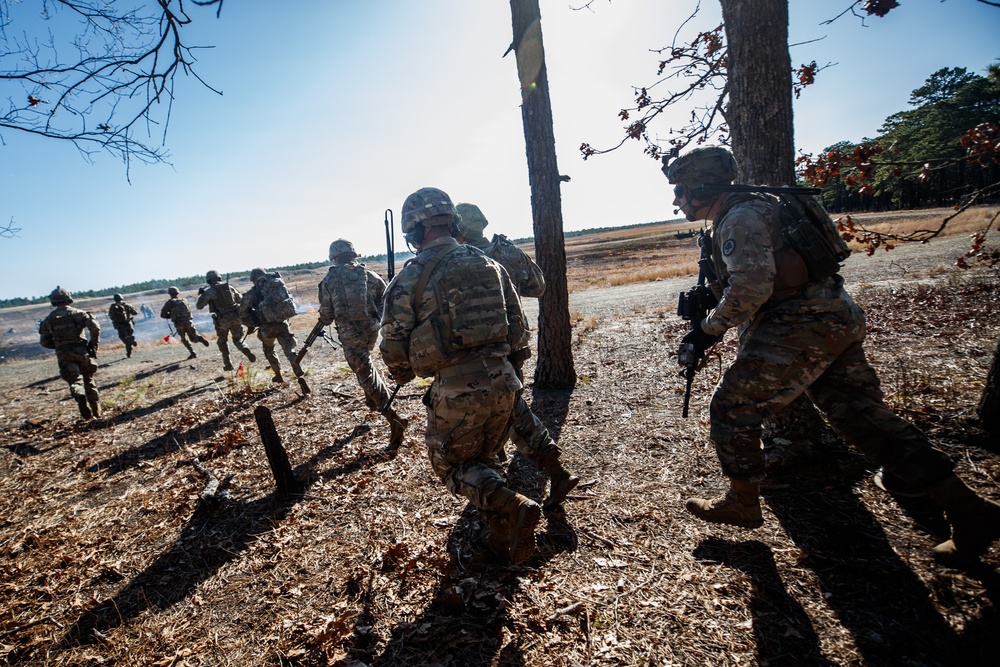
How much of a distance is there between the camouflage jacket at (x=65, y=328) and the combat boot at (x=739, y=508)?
33.2ft

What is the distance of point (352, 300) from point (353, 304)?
6 cm

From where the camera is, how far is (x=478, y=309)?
2744 mm

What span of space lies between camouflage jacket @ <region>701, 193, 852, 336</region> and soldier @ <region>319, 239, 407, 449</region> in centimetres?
466

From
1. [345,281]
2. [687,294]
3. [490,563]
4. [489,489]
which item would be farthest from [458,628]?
[345,281]

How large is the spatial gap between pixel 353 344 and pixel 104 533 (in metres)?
3.18

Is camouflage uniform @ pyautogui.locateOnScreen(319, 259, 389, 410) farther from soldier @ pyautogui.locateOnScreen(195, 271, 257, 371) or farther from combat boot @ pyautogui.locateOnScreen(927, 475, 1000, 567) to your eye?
soldier @ pyautogui.locateOnScreen(195, 271, 257, 371)

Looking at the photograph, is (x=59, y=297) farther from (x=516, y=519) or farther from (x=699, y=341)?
(x=699, y=341)

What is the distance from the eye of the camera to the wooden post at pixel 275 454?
4.00 metres

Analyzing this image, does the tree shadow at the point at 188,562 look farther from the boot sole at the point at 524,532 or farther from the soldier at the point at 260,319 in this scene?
the soldier at the point at 260,319

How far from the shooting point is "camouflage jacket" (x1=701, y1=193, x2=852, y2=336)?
2.38m

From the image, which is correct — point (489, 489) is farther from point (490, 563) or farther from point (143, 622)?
point (143, 622)

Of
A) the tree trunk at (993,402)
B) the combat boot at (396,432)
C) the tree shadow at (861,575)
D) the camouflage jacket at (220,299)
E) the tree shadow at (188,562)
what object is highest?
the camouflage jacket at (220,299)

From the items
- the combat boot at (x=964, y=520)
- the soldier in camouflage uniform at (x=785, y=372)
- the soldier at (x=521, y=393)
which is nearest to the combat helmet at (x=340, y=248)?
the soldier at (x=521, y=393)

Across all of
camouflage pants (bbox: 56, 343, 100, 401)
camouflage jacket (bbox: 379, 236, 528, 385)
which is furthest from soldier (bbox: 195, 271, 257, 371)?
camouflage jacket (bbox: 379, 236, 528, 385)
